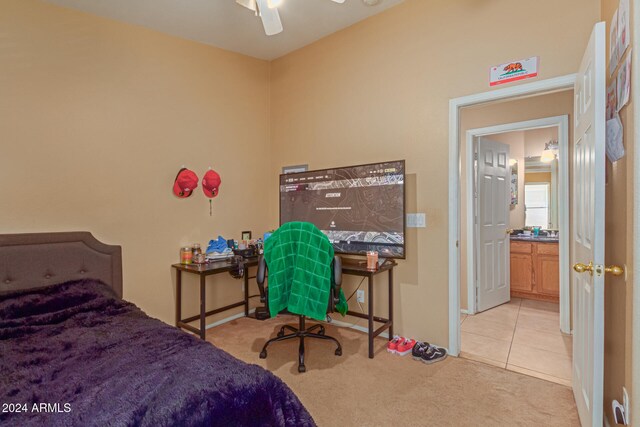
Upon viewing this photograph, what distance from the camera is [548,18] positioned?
88.8 inches

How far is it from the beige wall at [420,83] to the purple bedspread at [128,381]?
187 centimetres

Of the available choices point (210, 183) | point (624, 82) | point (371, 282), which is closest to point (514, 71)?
point (624, 82)

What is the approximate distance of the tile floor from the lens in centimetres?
254

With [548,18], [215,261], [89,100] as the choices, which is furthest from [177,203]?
[548,18]

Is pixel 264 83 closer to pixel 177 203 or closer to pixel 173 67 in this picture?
pixel 173 67

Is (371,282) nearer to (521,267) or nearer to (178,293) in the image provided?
(178,293)

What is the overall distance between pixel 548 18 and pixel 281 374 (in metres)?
3.13

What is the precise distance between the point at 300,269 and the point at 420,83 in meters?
1.89

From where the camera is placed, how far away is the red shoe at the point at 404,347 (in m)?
2.73

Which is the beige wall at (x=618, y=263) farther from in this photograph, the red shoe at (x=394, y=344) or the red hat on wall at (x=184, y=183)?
the red hat on wall at (x=184, y=183)

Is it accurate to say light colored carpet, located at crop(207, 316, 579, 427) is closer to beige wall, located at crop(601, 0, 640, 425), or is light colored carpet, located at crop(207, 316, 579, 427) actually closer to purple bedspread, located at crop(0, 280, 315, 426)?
beige wall, located at crop(601, 0, 640, 425)

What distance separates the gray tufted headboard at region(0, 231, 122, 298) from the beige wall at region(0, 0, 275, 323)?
0.10 meters

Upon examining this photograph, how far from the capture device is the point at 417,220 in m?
2.90

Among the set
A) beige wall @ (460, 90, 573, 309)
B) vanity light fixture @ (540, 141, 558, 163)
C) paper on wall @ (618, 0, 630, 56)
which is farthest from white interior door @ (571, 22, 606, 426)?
vanity light fixture @ (540, 141, 558, 163)
